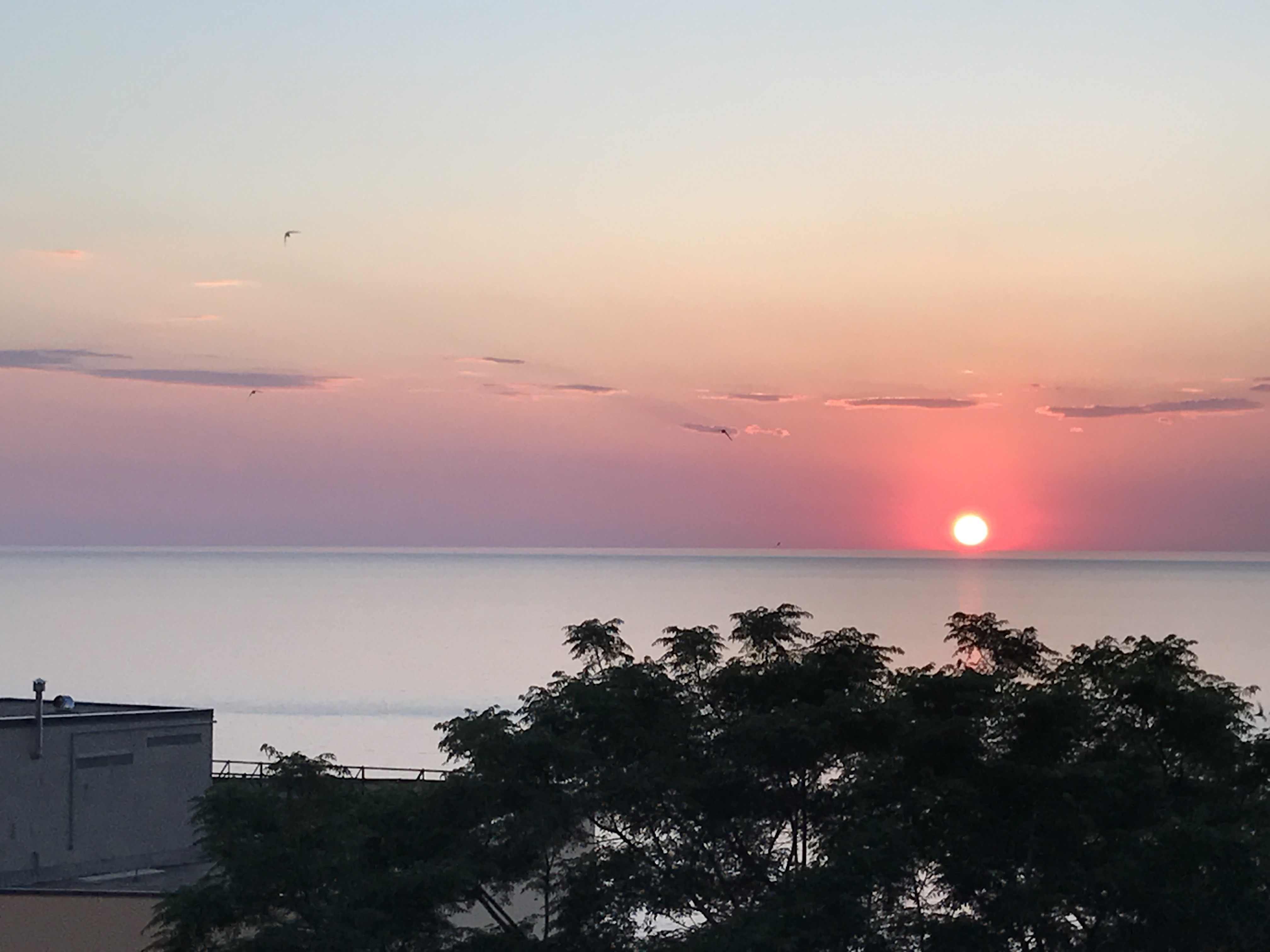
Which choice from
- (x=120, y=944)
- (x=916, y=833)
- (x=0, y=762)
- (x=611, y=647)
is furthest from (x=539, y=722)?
(x=0, y=762)

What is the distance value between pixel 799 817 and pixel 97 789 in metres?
24.5

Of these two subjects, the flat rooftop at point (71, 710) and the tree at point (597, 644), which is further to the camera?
the flat rooftop at point (71, 710)

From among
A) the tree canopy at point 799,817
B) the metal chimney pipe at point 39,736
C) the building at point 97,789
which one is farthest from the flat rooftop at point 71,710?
the tree canopy at point 799,817

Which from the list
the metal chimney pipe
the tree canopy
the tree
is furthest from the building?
the tree

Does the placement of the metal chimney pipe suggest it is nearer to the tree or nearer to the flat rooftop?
the flat rooftop

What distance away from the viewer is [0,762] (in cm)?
4100

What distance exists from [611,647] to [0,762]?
2179 cm

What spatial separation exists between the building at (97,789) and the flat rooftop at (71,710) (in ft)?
0.30

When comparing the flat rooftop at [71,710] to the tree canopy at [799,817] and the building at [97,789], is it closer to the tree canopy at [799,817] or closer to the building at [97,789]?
the building at [97,789]

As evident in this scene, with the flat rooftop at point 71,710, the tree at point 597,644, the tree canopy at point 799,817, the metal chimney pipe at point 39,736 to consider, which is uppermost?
the flat rooftop at point 71,710

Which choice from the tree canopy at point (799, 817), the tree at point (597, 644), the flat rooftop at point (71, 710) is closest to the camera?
the tree canopy at point (799, 817)

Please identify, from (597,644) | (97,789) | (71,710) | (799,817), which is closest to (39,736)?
(97,789)

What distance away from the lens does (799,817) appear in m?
25.2

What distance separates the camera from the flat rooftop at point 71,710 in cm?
4334
